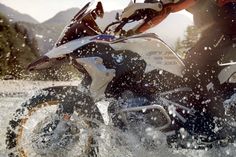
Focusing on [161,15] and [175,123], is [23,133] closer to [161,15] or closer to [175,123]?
[175,123]

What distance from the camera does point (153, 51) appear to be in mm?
4836

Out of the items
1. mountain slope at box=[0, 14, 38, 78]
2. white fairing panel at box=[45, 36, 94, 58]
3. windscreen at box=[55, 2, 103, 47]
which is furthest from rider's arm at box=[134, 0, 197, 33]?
mountain slope at box=[0, 14, 38, 78]

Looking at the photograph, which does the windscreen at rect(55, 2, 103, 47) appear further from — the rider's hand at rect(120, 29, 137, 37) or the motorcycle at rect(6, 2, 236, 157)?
the rider's hand at rect(120, 29, 137, 37)

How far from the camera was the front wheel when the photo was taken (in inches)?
182

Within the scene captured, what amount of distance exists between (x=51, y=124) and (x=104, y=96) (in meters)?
0.59

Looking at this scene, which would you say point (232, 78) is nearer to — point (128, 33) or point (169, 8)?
point (169, 8)

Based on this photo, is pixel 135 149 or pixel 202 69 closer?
pixel 135 149

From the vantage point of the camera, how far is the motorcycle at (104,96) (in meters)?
4.65

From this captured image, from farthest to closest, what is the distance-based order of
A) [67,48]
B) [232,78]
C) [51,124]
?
[232,78]
[67,48]
[51,124]

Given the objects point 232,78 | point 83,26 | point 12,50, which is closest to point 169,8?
point 83,26

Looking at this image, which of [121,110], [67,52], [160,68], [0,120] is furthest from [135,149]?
[0,120]

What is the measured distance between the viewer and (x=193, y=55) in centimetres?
510

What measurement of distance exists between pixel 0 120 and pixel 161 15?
2466 mm

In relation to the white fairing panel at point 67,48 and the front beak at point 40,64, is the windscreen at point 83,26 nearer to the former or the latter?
the white fairing panel at point 67,48
